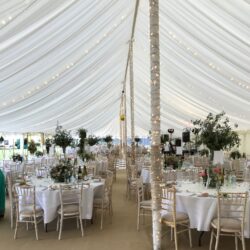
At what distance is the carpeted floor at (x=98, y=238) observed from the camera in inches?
215

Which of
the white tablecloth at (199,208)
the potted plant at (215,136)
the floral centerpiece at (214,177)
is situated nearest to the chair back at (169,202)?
the white tablecloth at (199,208)

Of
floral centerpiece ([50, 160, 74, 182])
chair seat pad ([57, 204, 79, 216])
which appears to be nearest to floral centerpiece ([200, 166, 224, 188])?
chair seat pad ([57, 204, 79, 216])

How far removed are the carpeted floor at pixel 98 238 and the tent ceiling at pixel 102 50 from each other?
9.55ft

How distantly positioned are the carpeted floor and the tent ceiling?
9.55ft

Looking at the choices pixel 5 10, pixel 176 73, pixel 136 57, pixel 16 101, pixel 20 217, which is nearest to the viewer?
pixel 5 10

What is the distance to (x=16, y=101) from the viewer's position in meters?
8.52

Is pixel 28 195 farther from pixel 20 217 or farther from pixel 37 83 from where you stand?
pixel 37 83

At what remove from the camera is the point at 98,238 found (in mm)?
5859

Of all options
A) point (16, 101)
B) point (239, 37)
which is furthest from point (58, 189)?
point (239, 37)

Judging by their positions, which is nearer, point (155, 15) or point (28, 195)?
point (155, 15)

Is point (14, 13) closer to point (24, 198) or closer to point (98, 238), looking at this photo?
point (24, 198)

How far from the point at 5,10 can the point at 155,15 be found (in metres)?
2.43

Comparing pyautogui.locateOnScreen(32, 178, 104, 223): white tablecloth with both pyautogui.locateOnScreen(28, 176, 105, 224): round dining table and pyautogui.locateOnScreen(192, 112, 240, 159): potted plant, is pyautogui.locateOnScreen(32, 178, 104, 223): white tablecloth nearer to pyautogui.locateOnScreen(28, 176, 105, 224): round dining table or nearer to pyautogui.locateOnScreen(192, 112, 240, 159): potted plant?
pyautogui.locateOnScreen(28, 176, 105, 224): round dining table

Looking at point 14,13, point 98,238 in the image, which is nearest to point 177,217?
point 98,238
